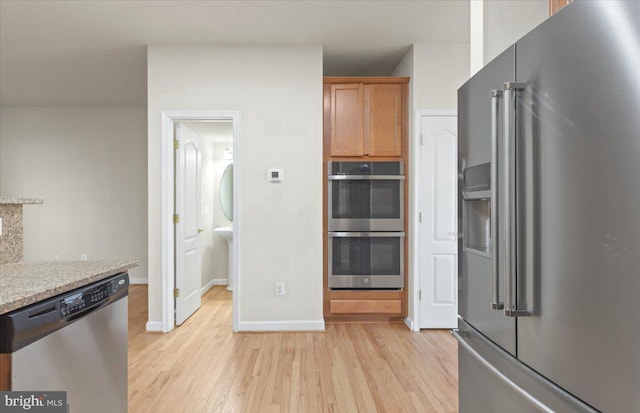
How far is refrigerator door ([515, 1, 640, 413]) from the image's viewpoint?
0.74 metres

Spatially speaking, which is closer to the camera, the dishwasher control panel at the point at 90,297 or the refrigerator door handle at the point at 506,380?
the refrigerator door handle at the point at 506,380

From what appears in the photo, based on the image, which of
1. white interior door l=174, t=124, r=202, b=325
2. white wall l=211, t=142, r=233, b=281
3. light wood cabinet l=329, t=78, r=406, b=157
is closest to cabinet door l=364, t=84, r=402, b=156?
light wood cabinet l=329, t=78, r=406, b=157

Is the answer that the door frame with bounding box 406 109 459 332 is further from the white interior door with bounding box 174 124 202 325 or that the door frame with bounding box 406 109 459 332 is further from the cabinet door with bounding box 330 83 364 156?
the white interior door with bounding box 174 124 202 325

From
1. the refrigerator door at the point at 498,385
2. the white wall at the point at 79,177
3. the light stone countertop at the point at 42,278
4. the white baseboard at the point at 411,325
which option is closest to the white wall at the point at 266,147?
the white baseboard at the point at 411,325

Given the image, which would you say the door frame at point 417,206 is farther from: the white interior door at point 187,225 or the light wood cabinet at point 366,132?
the white interior door at point 187,225

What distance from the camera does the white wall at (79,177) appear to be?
238 inches

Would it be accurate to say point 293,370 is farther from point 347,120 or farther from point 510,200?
point 347,120

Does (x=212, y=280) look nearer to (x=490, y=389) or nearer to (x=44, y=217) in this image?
(x=44, y=217)

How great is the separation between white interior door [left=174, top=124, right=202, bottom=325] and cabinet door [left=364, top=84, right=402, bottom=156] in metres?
1.89

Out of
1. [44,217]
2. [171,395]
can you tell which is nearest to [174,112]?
[171,395]

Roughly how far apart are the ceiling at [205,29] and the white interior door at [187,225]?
0.98 meters

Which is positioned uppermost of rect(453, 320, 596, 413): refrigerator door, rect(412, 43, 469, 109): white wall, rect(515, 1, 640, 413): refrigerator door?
rect(412, 43, 469, 109): white wall

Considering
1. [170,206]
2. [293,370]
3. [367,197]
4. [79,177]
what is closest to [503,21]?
[367,197]

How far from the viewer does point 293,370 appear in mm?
2799
